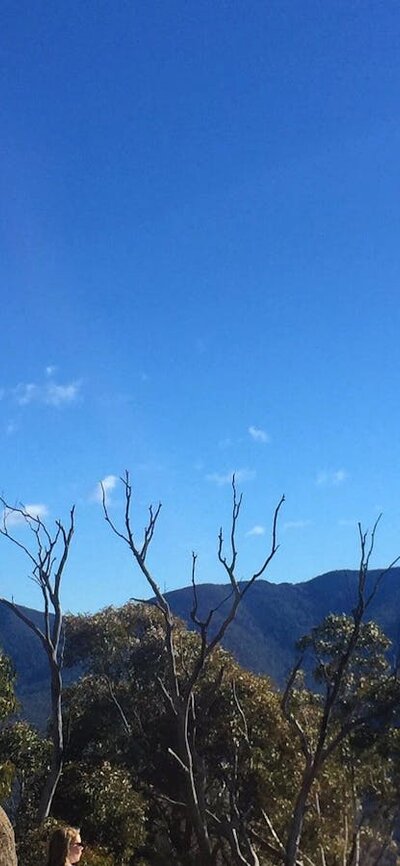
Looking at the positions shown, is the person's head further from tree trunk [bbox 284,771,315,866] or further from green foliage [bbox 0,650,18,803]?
green foliage [bbox 0,650,18,803]

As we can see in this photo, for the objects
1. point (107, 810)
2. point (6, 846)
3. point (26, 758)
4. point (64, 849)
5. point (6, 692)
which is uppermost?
point (6, 692)

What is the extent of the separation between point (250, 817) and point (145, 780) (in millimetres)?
3474

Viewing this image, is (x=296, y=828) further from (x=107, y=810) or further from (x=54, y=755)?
(x=54, y=755)

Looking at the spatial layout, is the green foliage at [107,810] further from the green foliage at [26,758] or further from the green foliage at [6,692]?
the green foliage at [6,692]

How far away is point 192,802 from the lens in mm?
9977

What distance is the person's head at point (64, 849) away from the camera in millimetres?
8578

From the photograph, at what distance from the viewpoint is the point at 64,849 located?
28.1 ft

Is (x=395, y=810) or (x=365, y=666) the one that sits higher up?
(x=365, y=666)

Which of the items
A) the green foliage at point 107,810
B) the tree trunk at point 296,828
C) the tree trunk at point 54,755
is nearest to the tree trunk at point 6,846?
the tree trunk at point 296,828

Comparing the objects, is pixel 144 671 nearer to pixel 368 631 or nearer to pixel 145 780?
pixel 145 780

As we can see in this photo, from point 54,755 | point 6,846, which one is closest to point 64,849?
point 6,846

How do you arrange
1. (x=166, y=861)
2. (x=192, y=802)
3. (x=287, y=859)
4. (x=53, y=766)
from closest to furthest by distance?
(x=287, y=859) < (x=192, y=802) < (x=53, y=766) < (x=166, y=861)

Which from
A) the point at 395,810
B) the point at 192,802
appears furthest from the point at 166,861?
the point at 192,802

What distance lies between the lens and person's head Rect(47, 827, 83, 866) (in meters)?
8.58
